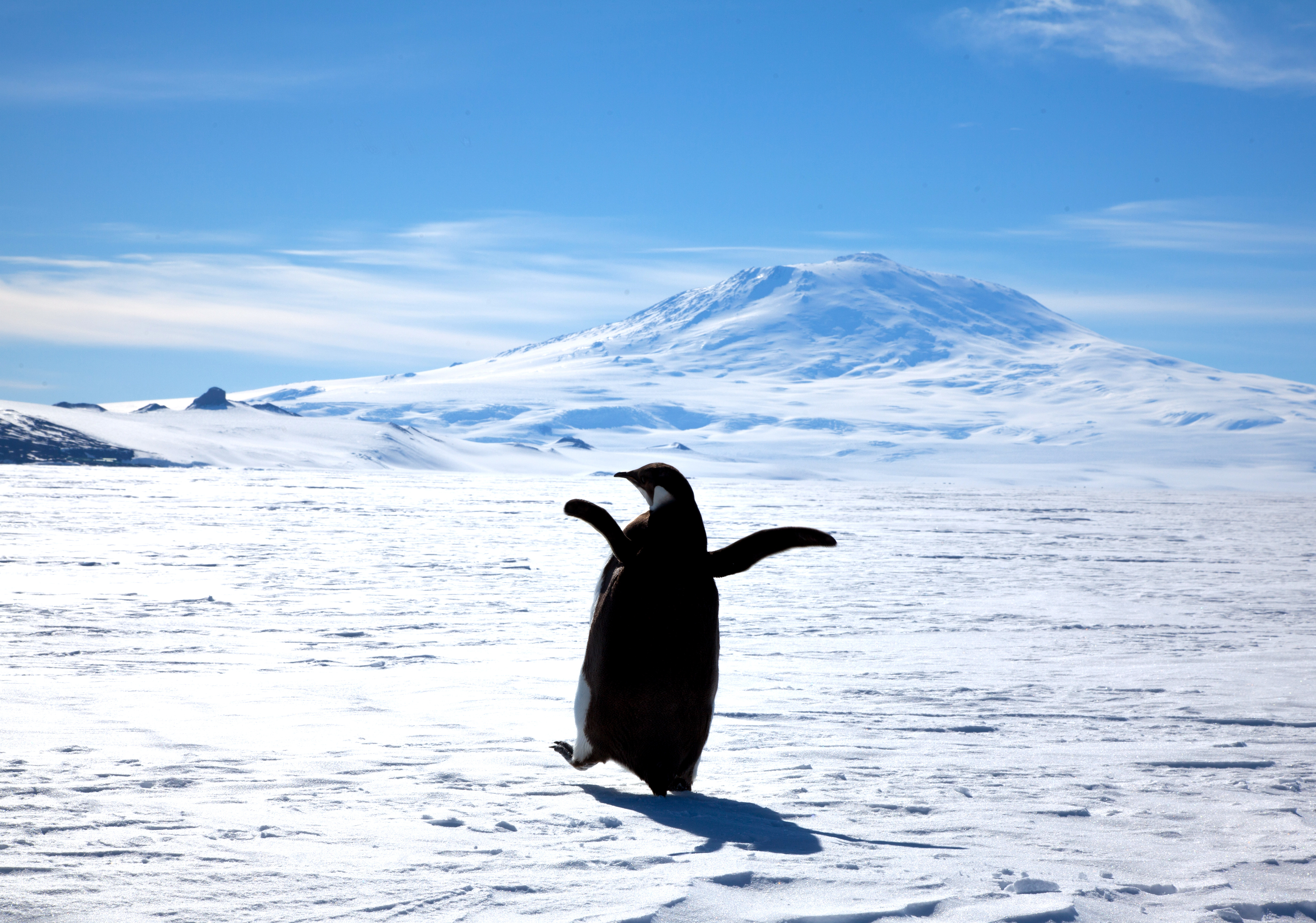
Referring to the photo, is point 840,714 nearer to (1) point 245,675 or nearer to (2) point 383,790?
(2) point 383,790

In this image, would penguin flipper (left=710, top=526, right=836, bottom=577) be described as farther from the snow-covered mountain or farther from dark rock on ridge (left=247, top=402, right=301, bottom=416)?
the snow-covered mountain

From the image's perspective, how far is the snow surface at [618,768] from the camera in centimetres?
278

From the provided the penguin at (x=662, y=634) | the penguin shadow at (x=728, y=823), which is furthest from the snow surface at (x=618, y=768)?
the penguin at (x=662, y=634)

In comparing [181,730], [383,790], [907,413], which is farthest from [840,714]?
[907,413]

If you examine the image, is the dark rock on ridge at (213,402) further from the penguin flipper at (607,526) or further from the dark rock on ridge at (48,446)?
the penguin flipper at (607,526)

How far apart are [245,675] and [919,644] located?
491cm

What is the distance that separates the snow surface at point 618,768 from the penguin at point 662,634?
0.21 metres

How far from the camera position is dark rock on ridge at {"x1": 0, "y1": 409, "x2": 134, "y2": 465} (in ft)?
169

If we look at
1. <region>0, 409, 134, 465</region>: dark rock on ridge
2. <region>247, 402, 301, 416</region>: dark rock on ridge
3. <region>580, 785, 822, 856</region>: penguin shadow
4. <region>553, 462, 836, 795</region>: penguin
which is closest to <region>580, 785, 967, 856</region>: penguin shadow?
<region>580, 785, 822, 856</region>: penguin shadow

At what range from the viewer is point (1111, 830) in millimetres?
3605

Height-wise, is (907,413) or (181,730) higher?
(907,413)

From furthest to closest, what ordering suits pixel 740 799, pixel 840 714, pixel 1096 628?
pixel 1096 628
pixel 840 714
pixel 740 799

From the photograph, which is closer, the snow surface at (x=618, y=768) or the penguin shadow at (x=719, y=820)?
the snow surface at (x=618, y=768)

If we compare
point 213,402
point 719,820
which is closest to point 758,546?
point 719,820
